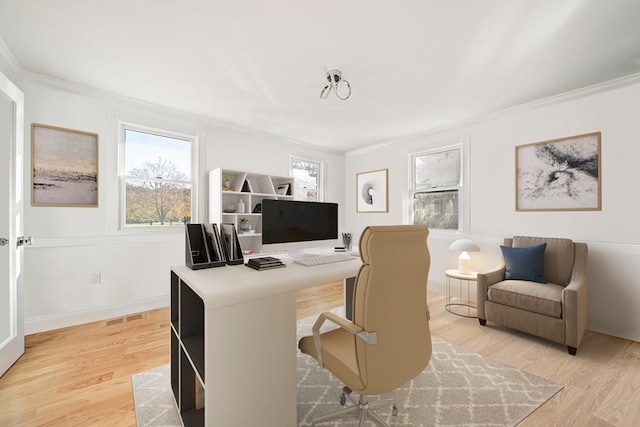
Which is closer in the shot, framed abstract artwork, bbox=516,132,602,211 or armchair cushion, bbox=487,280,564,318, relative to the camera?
armchair cushion, bbox=487,280,564,318

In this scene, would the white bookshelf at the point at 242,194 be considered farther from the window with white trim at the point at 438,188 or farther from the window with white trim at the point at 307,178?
the window with white trim at the point at 438,188

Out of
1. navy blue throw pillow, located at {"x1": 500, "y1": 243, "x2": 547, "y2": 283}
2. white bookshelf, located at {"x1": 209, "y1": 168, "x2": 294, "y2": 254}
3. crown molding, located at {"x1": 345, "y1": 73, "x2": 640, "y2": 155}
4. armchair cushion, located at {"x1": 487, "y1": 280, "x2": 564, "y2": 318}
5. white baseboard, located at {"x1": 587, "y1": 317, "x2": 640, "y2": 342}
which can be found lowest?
white baseboard, located at {"x1": 587, "y1": 317, "x2": 640, "y2": 342}

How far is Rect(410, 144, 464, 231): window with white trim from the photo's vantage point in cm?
409

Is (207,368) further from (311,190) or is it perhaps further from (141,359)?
(311,190)

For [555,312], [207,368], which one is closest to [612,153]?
[555,312]

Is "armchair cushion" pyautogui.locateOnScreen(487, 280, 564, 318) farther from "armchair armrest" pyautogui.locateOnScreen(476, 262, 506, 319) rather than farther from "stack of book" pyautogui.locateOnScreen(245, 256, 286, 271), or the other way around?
"stack of book" pyautogui.locateOnScreen(245, 256, 286, 271)

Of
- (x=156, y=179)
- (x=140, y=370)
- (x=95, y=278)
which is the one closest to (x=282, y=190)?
(x=156, y=179)

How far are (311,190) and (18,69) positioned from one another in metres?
4.01

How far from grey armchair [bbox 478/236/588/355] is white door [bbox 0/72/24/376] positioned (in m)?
4.29

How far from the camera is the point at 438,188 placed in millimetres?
4270

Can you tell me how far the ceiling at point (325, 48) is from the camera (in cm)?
184

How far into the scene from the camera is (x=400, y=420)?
1.62 m

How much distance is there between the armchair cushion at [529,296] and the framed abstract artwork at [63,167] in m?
4.51

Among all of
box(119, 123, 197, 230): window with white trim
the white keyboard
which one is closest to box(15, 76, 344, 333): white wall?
box(119, 123, 197, 230): window with white trim
